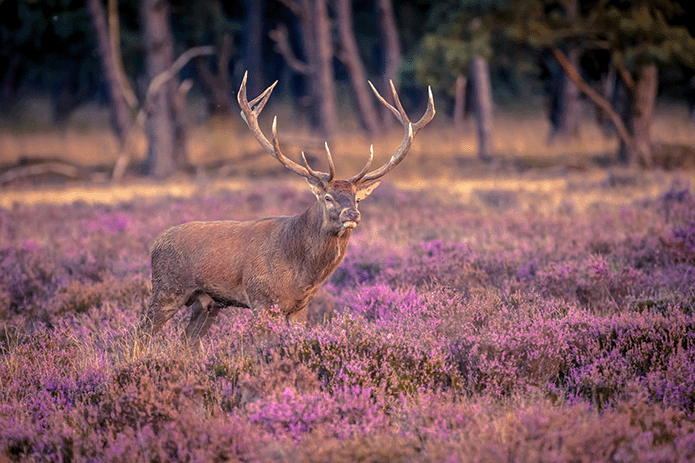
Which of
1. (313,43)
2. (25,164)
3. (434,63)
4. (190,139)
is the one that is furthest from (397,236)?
(190,139)

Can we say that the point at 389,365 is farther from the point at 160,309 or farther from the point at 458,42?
the point at 458,42

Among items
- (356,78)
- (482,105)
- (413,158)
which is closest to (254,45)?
(356,78)

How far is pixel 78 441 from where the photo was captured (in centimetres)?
398

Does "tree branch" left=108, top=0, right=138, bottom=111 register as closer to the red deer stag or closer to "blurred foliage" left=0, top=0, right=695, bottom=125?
"blurred foliage" left=0, top=0, right=695, bottom=125

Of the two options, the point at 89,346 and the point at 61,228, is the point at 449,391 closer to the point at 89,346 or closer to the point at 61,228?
the point at 89,346

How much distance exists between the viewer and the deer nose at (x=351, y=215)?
5.11m

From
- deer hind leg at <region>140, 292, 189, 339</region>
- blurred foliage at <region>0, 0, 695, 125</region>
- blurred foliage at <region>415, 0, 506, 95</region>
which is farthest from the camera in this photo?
blurred foliage at <region>415, 0, 506, 95</region>

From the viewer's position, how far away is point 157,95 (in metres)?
20.1

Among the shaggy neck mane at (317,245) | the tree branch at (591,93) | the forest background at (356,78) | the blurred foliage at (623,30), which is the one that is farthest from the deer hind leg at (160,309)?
the tree branch at (591,93)

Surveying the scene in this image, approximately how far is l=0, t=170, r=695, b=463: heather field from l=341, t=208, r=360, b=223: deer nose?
0.80 metres

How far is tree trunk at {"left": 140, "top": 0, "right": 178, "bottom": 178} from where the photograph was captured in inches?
782

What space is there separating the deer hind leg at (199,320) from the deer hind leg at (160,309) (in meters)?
0.17

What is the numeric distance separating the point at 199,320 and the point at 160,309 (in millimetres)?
401

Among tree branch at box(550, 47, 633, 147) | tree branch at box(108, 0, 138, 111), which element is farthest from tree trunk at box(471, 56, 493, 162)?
tree branch at box(108, 0, 138, 111)
